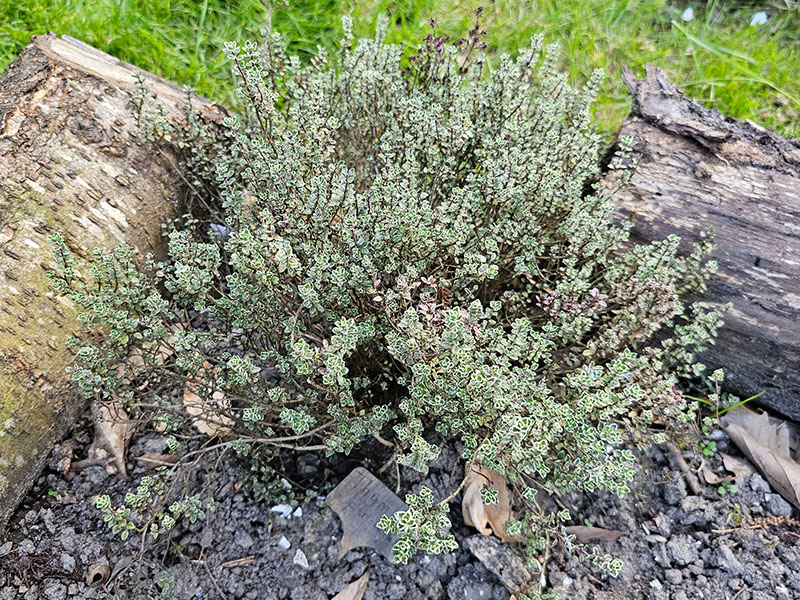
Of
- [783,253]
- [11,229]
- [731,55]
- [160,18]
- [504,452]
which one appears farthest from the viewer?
[731,55]

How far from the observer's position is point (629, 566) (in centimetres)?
236

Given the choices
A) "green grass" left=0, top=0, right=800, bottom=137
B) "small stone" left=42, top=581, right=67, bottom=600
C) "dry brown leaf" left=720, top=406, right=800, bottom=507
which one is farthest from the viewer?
"green grass" left=0, top=0, right=800, bottom=137

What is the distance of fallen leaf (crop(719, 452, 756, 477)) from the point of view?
2.70 m

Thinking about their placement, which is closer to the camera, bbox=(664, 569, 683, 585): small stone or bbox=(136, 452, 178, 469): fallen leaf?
bbox=(664, 569, 683, 585): small stone

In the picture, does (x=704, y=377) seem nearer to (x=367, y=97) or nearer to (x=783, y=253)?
(x=783, y=253)

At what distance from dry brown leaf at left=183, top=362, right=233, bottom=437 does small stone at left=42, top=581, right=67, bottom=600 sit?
2.20ft

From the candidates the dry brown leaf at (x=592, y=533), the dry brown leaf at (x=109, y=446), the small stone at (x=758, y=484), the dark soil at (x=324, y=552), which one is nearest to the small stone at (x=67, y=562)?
the dark soil at (x=324, y=552)

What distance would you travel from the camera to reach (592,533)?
242 cm

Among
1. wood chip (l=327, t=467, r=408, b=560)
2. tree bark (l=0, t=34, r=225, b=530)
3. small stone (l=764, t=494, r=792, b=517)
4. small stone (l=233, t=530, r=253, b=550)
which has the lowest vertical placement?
small stone (l=233, t=530, r=253, b=550)

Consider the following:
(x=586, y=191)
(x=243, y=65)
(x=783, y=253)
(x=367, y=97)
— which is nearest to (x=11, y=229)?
(x=243, y=65)

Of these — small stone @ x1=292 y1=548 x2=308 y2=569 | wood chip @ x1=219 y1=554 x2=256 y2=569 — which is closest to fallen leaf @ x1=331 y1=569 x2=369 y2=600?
small stone @ x1=292 y1=548 x2=308 y2=569

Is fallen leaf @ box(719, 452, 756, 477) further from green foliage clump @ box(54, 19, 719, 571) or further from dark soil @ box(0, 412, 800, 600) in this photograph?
green foliage clump @ box(54, 19, 719, 571)

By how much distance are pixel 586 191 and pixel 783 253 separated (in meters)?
0.86

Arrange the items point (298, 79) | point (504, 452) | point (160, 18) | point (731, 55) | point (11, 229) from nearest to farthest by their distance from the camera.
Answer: point (504, 452) → point (11, 229) → point (298, 79) → point (160, 18) → point (731, 55)
